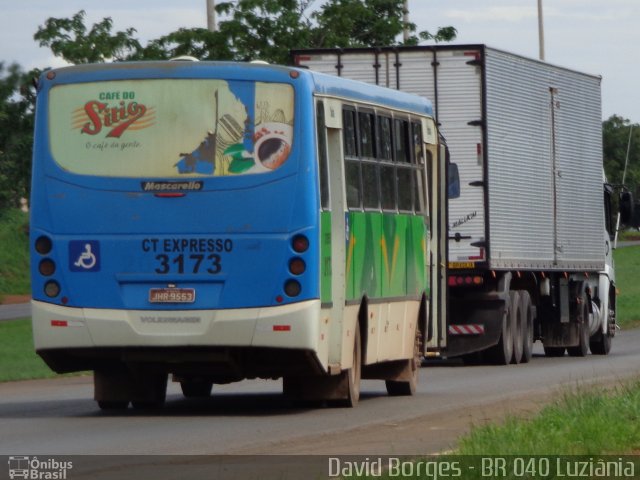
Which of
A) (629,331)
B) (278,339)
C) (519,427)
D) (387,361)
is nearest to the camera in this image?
(519,427)

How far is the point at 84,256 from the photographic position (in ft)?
52.6

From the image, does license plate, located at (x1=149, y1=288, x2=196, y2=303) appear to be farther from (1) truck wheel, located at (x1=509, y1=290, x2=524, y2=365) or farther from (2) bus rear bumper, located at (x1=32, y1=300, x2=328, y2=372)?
(1) truck wheel, located at (x1=509, y1=290, x2=524, y2=365)

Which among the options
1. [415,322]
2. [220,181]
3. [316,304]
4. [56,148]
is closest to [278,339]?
[316,304]

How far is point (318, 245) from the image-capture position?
15.9 m

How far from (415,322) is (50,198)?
484 centimetres

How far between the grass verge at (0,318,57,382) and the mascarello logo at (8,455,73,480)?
37.8ft

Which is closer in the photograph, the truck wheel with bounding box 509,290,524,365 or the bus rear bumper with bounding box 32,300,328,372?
the bus rear bumper with bounding box 32,300,328,372

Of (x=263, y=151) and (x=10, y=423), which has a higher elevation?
(x=263, y=151)

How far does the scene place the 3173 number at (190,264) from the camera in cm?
1588

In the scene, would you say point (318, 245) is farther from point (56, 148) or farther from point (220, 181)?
point (56, 148)

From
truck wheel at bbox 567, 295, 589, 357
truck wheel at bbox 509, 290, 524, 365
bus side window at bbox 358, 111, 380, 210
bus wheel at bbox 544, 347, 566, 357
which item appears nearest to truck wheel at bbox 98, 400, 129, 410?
bus side window at bbox 358, 111, 380, 210

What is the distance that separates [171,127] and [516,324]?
12322 millimetres

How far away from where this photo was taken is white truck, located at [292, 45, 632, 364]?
83.7 ft

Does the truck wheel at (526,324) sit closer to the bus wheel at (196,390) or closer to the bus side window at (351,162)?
the bus wheel at (196,390)
